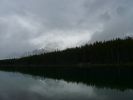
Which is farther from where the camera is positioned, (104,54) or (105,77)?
(104,54)

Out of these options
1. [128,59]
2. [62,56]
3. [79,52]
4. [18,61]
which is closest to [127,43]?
[128,59]

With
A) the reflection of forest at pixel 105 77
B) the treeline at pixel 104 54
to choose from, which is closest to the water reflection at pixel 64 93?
the reflection of forest at pixel 105 77

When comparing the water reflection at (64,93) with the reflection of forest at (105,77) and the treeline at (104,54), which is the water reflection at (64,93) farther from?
the treeline at (104,54)

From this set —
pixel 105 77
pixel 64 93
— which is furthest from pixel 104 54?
pixel 64 93

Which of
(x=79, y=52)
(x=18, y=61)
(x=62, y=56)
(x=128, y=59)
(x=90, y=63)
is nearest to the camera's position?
(x=128, y=59)

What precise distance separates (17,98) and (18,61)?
163284 millimetres

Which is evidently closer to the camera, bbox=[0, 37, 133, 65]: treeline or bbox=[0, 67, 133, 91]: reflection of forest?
bbox=[0, 67, 133, 91]: reflection of forest

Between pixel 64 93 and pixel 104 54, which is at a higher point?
pixel 104 54

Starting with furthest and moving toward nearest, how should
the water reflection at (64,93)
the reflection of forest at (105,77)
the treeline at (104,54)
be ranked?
the treeline at (104,54) < the reflection of forest at (105,77) < the water reflection at (64,93)

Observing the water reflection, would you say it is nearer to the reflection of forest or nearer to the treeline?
the reflection of forest

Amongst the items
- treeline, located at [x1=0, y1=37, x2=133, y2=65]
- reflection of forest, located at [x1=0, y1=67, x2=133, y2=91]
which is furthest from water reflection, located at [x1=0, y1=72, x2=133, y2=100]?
treeline, located at [x1=0, y1=37, x2=133, y2=65]

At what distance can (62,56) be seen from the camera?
125 m

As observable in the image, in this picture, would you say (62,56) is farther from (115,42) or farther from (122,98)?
(122,98)

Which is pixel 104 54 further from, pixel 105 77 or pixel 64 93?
pixel 64 93
